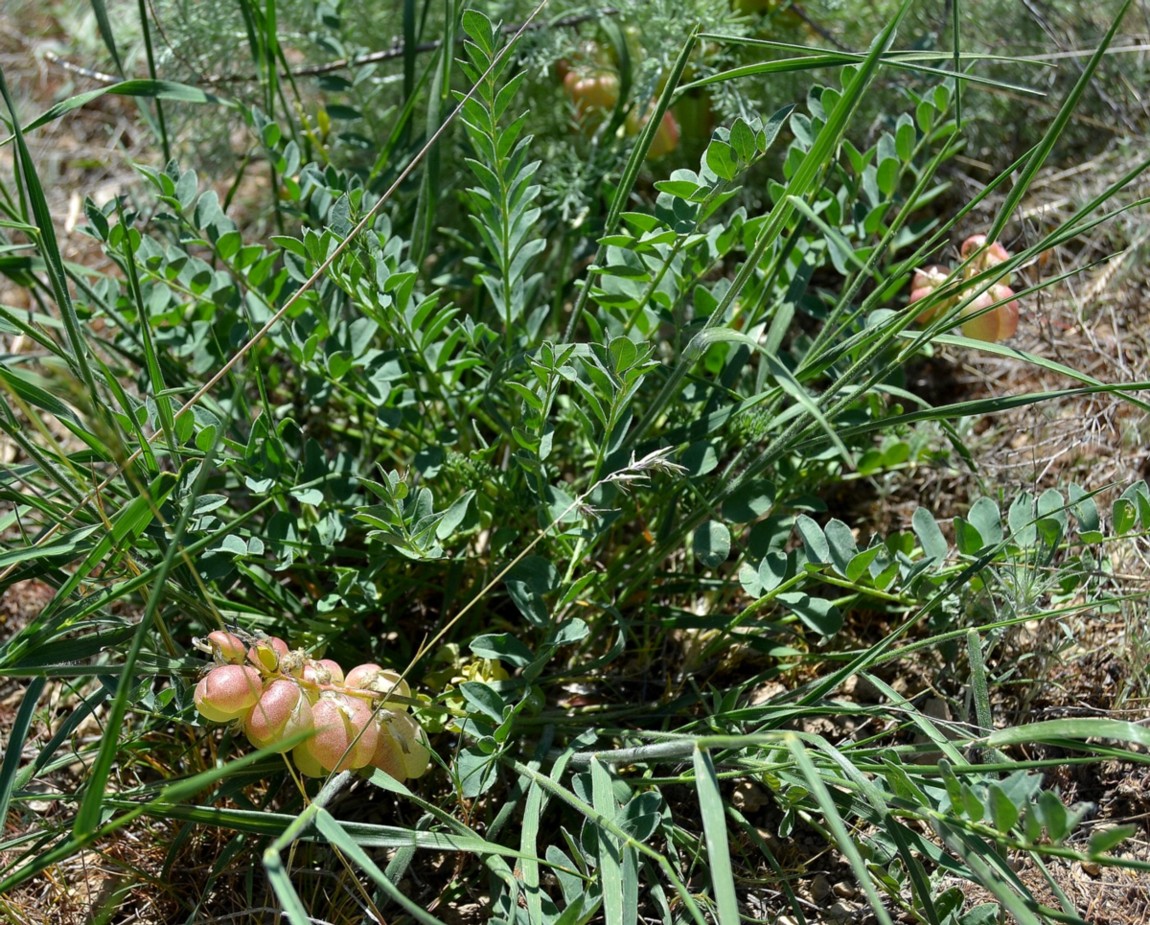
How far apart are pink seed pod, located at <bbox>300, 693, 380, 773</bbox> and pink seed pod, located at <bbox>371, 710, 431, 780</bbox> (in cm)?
2

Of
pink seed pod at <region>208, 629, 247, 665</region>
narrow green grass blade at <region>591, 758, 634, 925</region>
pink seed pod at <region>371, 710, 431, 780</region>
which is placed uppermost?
pink seed pod at <region>208, 629, 247, 665</region>

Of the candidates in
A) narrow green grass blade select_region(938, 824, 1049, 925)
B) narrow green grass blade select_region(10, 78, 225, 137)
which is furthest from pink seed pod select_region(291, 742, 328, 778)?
narrow green grass blade select_region(10, 78, 225, 137)

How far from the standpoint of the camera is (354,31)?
1.87 metres

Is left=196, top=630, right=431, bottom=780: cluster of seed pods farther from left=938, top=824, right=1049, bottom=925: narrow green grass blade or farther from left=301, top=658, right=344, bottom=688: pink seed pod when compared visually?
left=938, top=824, right=1049, bottom=925: narrow green grass blade

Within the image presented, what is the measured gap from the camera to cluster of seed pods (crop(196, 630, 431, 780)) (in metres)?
0.98

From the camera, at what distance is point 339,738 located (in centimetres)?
101

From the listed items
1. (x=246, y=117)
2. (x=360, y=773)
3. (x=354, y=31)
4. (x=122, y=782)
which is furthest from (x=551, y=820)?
(x=354, y=31)

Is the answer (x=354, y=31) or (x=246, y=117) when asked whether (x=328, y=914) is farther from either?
(x=354, y=31)

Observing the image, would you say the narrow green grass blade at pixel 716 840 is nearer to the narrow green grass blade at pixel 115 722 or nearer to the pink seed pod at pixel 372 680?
the pink seed pod at pixel 372 680

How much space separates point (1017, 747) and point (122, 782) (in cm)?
116

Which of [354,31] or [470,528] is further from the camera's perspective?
[354,31]

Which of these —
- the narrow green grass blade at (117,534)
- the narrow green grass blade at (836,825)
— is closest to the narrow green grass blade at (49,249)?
the narrow green grass blade at (117,534)

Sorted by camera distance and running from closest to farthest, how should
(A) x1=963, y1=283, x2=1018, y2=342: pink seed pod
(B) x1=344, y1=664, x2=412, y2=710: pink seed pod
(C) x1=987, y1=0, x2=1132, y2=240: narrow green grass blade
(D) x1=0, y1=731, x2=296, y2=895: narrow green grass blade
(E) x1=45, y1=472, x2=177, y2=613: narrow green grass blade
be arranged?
1. (D) x1=0, y1=731, x2=296, y2=895: narrow green grass blade
2. (C) x1=987, y1=0, x2=1132, y2=240: narrow green grass blade
3. (E) x1=45, y1=472, x2=177, y2=613: narrow green grass blade
4. (B) x1=344, y1=664, x2=412, y2=710: pink seed pod
5. (A) x1=963, y1=283, x2=1018, y2=342: pink seed pod

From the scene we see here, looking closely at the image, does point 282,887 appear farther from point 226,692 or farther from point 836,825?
point 836,825
